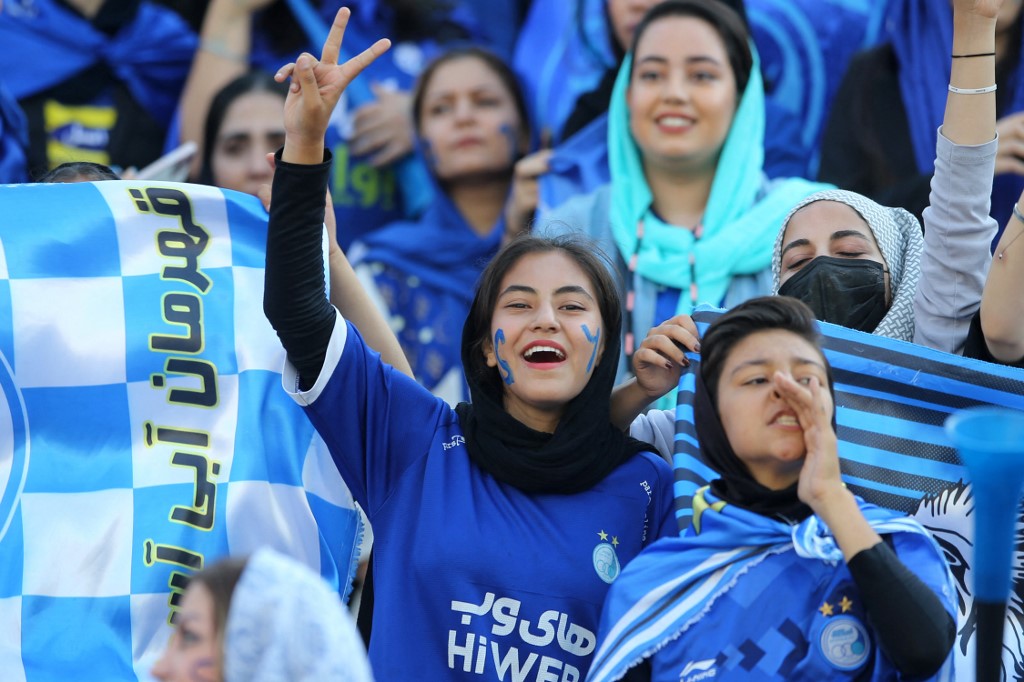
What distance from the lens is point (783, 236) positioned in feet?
13.0

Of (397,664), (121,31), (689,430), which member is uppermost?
(121,31)

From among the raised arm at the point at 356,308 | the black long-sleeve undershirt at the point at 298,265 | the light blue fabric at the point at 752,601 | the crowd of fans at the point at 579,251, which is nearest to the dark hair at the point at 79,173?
the crowd of fans at the point at 579,251

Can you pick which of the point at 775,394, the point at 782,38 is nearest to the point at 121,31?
the point at 782,38

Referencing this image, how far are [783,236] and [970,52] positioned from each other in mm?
757

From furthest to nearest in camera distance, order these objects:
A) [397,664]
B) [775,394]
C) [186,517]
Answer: [186,517] → [397,664] → [775,394]

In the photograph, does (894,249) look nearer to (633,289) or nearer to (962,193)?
(962,193)

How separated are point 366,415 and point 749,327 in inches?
33.5

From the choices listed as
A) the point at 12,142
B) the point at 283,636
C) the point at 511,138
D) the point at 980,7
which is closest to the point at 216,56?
the point at 12,142

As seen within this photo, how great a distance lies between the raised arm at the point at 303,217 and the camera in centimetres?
320

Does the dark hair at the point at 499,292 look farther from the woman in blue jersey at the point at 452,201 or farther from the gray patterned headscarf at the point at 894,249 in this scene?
the woman in blue jersey at the point at 452,201

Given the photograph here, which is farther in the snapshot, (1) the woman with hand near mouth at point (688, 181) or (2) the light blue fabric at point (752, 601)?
(1) the woman with hand near mouth at point (688, 181)

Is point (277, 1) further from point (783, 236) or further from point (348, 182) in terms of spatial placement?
point (783, 236)

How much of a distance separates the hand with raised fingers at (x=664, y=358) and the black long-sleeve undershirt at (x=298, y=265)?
75cm

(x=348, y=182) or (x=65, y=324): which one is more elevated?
(x=348, y=182)
